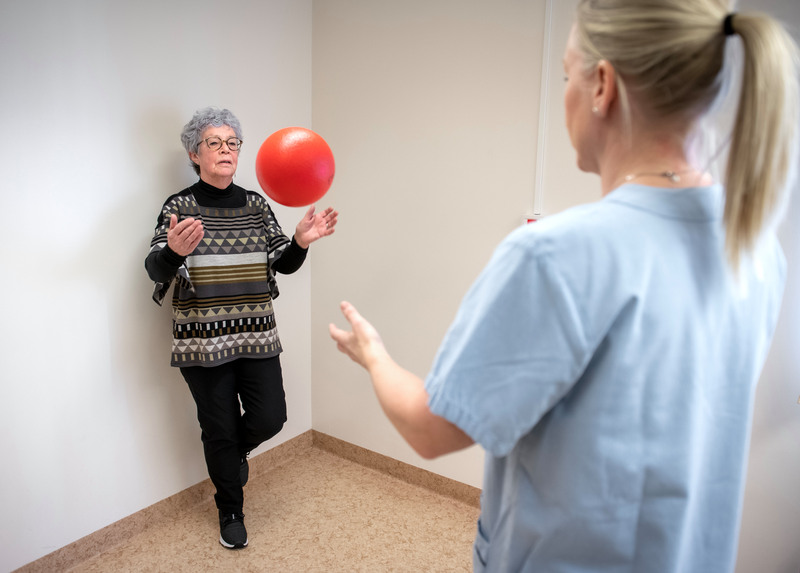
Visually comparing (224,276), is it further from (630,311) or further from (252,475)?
(630,311)

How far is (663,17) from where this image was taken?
26.1 inches

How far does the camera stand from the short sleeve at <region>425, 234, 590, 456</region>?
2.16 feet

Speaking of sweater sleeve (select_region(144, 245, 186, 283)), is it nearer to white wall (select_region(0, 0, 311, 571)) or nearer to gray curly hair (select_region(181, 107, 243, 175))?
white wall (select_region(0, 0, 311, 571))

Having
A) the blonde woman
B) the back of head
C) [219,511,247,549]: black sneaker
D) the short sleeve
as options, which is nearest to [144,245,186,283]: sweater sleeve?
[219,511,247,549]: black sneaker

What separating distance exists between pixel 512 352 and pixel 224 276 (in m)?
1.83

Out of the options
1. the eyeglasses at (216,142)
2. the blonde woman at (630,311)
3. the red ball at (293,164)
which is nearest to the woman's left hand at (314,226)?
the red ball at (293,164)

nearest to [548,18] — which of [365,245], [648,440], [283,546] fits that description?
[365,245]

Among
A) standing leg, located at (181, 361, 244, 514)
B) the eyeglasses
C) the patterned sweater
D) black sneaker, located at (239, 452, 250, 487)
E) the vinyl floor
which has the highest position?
the eyeglasses

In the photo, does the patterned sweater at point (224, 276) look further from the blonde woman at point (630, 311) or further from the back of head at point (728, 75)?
the back of head at point (728, 75)

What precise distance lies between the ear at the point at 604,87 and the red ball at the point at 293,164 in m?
1.28

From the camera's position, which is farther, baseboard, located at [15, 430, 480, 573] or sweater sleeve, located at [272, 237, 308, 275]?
sweater sleeve, located at [272, 237, 308, 275]

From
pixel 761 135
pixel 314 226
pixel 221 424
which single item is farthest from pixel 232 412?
pixel 761 135

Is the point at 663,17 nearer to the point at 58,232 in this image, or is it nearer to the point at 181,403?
the point at 58,232

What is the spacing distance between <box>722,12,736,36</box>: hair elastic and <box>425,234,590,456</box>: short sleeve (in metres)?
0.34
